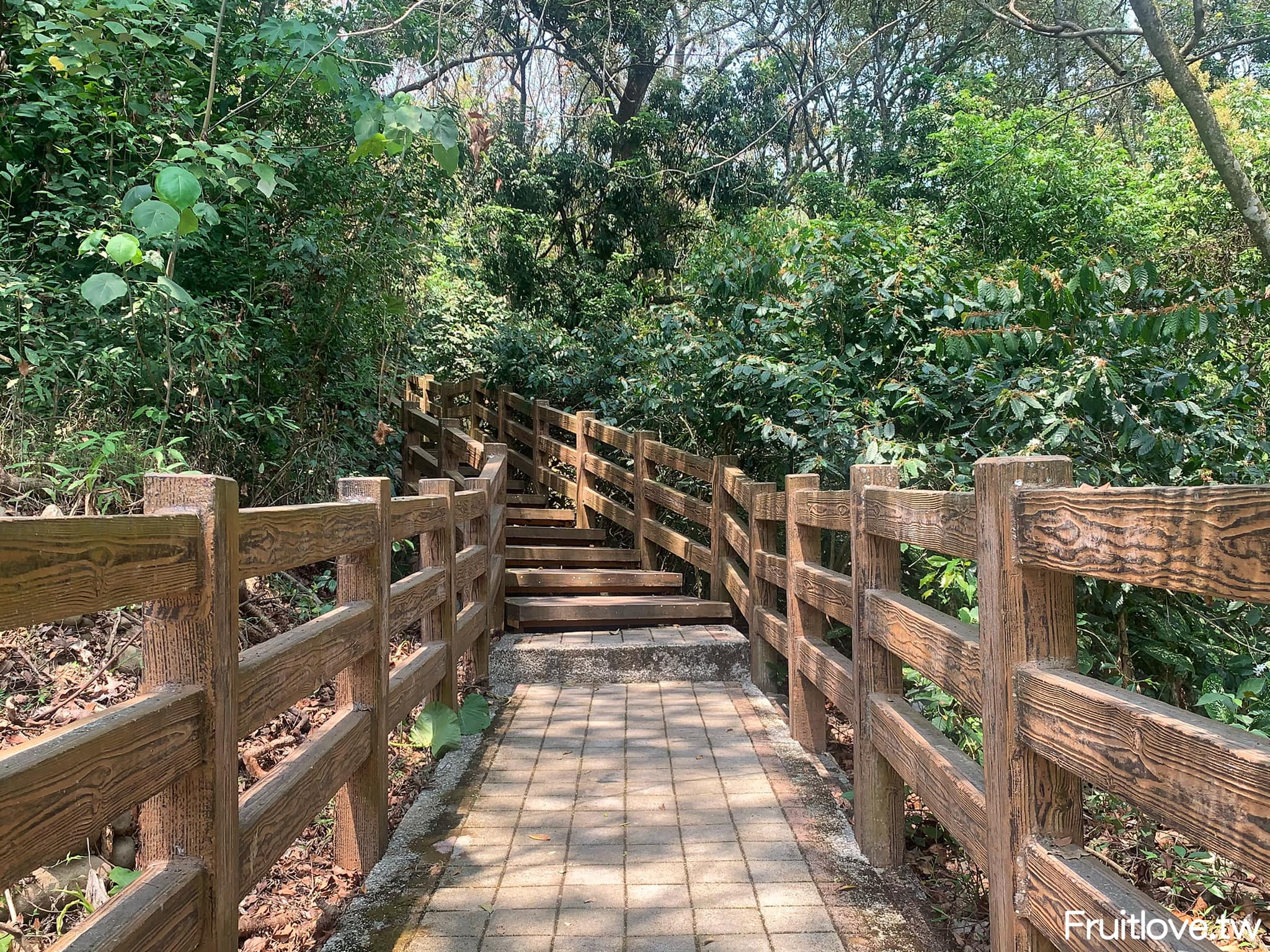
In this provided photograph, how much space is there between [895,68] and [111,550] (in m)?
18.7

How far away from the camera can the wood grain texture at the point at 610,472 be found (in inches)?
324

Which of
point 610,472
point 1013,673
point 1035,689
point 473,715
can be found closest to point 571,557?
point 610,472

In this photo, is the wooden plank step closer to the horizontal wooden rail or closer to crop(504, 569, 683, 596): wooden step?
the horizontal wooden rail

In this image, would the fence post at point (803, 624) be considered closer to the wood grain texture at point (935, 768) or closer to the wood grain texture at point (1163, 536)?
the wood grain texture at point (935, 768)

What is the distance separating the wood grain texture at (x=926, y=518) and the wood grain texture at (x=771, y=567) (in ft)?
5.07

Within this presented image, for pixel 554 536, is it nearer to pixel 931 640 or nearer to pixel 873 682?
pixel 873 682

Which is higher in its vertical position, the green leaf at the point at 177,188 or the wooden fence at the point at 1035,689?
the green leaf at the point at 177,188

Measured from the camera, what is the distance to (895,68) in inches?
690

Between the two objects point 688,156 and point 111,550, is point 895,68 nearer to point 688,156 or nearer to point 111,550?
point 688,156

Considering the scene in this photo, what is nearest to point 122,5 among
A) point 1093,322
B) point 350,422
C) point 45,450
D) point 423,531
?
point 45,450

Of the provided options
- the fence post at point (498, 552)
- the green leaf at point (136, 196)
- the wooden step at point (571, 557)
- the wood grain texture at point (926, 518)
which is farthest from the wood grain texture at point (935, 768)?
the wooden step at point (571, 557)

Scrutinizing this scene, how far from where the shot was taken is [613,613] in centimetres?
673

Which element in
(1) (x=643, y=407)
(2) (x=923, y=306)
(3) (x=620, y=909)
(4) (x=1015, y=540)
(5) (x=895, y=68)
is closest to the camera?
(4) (x=1015, y=540)

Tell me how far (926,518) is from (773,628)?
2.53m
